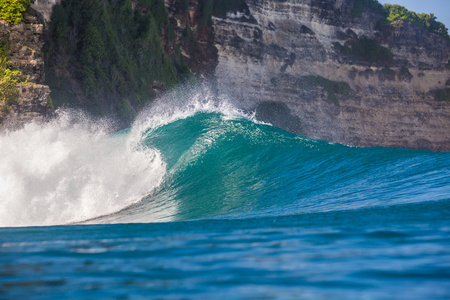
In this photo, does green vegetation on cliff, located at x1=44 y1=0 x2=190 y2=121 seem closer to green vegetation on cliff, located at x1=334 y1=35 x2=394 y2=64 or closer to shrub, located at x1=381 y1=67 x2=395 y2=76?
green vegetation on cliff, located at x1=334 y1=35 x2=394 y2=64

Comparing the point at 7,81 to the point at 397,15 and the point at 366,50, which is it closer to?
the point at 366,50

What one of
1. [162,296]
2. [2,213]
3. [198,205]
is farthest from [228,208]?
[162,296]

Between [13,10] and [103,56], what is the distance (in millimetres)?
7549

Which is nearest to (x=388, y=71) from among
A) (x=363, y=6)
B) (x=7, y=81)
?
(x=363, y=6)

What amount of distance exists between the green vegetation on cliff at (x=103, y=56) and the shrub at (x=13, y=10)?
15.8ft

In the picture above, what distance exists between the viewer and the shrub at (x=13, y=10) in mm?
14558

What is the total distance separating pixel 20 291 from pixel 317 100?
43.6m

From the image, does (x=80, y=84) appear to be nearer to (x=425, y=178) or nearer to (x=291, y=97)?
(x=425, y=178)

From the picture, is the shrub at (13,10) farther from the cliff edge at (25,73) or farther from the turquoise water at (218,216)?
the turquoise water at (218,216)

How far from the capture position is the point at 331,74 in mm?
45250

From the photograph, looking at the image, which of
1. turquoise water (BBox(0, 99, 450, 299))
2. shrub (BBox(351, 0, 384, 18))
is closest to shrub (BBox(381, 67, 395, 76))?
shrub (BBox(351, 0, 384, 18))

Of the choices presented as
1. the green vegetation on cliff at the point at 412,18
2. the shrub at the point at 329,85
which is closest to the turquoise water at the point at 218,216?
the shrub at the point at 329,85

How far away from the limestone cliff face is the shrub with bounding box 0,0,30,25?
25.3 metres

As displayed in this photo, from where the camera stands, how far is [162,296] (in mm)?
2197
